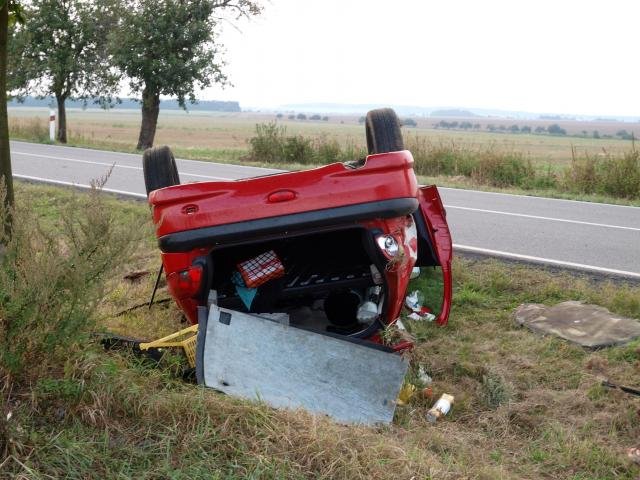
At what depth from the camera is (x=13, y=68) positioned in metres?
23.2

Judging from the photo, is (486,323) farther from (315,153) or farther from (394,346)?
(315,153)

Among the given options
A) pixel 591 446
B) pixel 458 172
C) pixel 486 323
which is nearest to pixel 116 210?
pixel 486 323

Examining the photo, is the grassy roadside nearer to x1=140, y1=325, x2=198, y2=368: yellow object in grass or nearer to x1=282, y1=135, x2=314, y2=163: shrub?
x1=140, y1=325, x2=198, y2=368: yellow object in grass

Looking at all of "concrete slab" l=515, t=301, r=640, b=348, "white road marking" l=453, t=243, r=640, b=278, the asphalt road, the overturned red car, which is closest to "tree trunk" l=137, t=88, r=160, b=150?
the asphalt road

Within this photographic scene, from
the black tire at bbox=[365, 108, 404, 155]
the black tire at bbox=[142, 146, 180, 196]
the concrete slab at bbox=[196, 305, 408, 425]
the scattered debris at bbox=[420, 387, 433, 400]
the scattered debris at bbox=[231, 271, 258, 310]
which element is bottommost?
the scattered debris at bbox=[420, 387, 433, 400]

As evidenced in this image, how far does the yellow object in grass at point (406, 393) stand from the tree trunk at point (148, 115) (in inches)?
745

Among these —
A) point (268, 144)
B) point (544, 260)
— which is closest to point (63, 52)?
point (268, 144)

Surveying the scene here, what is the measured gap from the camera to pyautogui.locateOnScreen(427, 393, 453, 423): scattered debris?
4.40 meters

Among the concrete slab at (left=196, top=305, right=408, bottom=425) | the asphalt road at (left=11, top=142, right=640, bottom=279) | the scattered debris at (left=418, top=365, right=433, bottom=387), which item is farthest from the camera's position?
the asphalt road at (left=11, top=142, right=640, bottom=279)

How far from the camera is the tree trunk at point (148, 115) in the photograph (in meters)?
22.6

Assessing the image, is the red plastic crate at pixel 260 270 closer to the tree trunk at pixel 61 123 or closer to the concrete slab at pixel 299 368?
the concrete slab at pixel 299 368

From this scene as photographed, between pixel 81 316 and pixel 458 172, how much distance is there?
14.1 m

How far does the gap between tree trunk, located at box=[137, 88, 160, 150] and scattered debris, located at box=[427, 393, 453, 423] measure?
19088 millimetres

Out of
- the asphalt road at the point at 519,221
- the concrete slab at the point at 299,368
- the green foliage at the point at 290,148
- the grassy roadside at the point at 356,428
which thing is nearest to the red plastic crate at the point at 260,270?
the concrete slab at the point at 299,368
